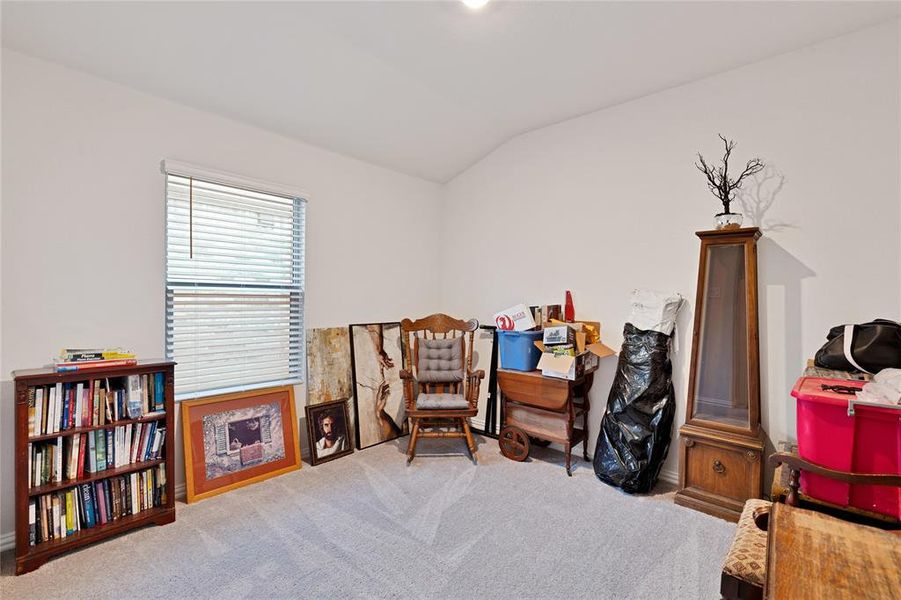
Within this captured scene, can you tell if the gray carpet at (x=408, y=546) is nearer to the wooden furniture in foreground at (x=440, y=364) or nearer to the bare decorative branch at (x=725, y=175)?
the wooden furniture in foreground at (x=440, y=364)

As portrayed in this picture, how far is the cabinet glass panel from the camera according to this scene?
241 cm

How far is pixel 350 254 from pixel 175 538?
7.42 feet

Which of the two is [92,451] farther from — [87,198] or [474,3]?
[474,3]

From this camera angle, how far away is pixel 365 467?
9.95 feet

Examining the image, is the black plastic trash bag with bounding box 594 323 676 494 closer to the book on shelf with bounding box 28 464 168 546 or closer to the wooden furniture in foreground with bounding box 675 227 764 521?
the wooden furniture in foreground with bounding box 675 227 764 521

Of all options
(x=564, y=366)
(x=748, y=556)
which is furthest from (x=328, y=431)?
(x=748, y=556)

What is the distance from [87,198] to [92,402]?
3.68ft

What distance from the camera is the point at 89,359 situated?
2051mm

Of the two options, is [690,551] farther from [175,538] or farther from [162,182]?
[162,182]

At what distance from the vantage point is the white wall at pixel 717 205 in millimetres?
2217

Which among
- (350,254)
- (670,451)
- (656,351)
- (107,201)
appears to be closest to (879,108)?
(656,351)

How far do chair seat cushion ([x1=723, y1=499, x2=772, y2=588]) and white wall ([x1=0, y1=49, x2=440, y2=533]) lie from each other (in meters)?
2.85

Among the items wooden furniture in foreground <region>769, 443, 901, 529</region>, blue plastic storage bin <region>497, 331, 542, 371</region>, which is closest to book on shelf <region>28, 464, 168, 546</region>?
blue plastic storage bin <region>497, 331, 542, 371</region>

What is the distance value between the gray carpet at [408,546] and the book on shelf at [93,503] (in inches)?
5.1
